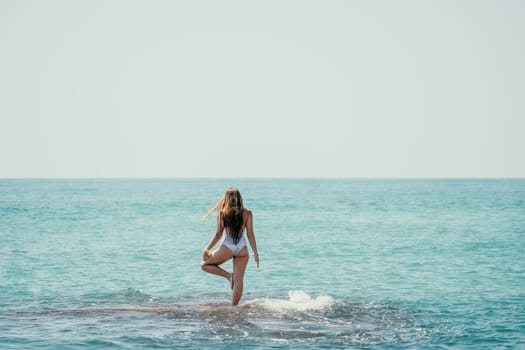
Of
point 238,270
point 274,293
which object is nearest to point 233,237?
point 238,270

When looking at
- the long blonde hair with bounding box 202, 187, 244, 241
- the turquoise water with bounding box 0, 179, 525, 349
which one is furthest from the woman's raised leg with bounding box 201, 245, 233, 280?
the turquoise water with bounding box 0, 179, 525, 349

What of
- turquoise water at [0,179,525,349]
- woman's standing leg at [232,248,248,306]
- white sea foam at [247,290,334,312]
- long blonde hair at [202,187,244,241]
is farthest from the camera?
white sea foam at [247,290,334,312]

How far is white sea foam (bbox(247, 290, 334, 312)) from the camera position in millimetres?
12734

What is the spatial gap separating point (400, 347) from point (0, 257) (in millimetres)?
17238

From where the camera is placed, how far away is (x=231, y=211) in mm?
11711

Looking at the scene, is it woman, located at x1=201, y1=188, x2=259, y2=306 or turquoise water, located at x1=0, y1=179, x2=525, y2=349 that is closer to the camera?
turquoise water, located at x1=0, y1=179, x2=525, y2=349

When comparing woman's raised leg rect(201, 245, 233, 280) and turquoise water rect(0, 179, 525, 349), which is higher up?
woman's raised leg rect(201, 245, 233, 280)

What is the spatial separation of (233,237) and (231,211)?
0.63m

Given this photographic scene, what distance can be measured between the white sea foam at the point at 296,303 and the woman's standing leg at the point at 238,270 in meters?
0.68

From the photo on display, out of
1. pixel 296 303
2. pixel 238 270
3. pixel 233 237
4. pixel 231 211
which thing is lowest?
pixel 296 303

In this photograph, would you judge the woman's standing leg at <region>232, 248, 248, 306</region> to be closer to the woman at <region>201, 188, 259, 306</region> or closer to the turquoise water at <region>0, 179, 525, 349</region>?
the woman at <region>201, 188, 259, 306</region>

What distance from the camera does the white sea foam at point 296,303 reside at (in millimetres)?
12734

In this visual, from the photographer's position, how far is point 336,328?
36.3ft

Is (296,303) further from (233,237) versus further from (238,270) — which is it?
(233,237)
